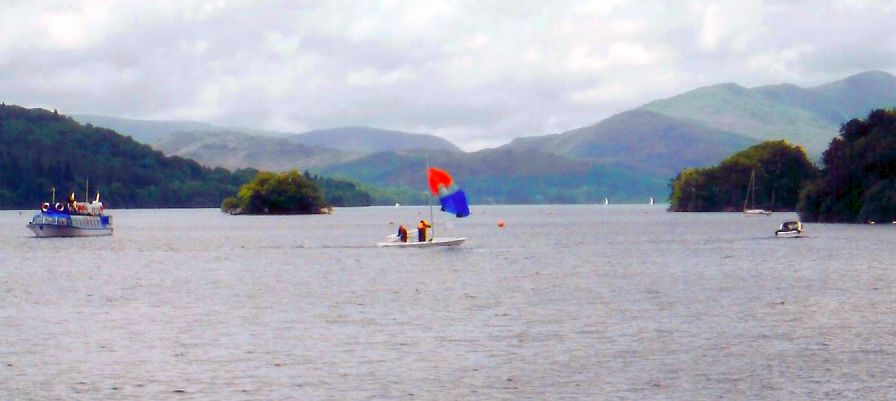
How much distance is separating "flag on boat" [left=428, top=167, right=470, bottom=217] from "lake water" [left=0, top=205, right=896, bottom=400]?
5607 millimetres

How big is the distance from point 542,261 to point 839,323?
55.9m

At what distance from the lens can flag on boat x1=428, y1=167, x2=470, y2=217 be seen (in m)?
125

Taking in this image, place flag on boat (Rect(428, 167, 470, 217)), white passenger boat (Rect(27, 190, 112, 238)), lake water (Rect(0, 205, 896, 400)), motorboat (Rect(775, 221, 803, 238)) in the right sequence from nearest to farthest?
lake water (Rect(0, 205, 896, 400))
flag on boat (Rect(428, 167, 470, 217))
motorboat (Rect(775, 221, 803, 238))
white passenger boat (Rect(27, 190, 112, 238))

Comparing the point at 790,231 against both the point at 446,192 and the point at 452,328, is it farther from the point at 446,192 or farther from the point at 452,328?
the point at 452,328

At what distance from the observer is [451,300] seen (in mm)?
77062

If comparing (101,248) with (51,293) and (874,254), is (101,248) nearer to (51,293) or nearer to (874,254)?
(51,293)

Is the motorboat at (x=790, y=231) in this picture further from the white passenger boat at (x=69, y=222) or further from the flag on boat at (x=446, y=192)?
the white passenger boat at (x=69, y=222)

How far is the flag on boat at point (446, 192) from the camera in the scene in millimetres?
124938

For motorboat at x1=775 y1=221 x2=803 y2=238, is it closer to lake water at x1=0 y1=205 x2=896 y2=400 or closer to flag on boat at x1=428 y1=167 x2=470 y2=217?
lake water at x1=0 y1=205 x2=896 y2=400

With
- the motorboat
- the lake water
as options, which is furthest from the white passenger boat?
the motorboat

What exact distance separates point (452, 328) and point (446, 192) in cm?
6353

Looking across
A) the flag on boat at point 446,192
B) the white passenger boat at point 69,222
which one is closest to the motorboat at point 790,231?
the flag on boat at point 446,192

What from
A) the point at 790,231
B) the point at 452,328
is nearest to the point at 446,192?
the point at 790,231

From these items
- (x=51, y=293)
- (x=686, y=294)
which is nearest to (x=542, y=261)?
(x=686, y=294)
